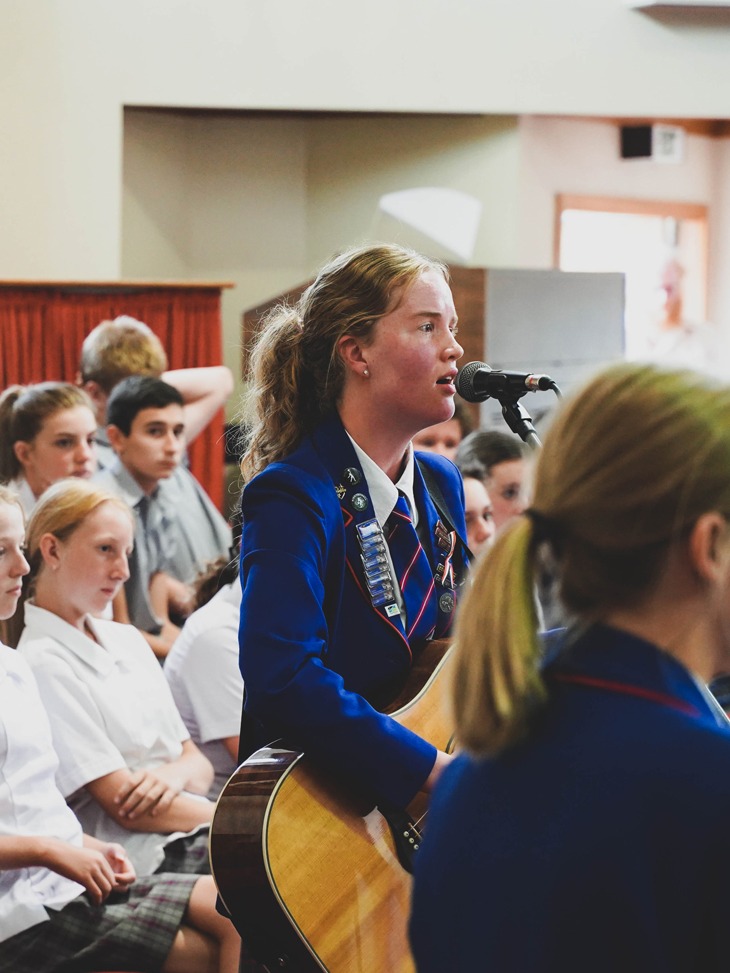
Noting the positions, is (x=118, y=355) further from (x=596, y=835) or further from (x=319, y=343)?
(x=596, y=835)

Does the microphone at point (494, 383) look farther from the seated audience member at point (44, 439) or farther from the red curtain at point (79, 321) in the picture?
the red curtain at point (79, 321)

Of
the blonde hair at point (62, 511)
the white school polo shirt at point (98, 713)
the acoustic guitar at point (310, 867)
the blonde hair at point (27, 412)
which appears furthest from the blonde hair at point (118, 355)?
the acoustic guitar at point (310, 867)

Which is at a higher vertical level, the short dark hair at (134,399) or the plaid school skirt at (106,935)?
the short dark hair at (134,399)

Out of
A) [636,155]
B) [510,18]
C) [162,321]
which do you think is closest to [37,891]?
[162,321]

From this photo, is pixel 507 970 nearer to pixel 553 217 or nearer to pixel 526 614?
pixel 526 614

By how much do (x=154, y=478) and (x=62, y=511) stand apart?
1.39 metres

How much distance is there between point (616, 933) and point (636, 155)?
704cm

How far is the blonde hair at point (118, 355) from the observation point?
4473 mm

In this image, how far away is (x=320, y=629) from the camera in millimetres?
1664

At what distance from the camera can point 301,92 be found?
6602mm

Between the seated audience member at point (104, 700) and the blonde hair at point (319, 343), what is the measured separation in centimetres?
84

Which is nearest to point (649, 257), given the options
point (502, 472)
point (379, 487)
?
point (502, 472)

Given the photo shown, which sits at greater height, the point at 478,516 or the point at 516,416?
the point at 516,416

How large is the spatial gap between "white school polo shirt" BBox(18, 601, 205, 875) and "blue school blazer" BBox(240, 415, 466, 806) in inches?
31.2
